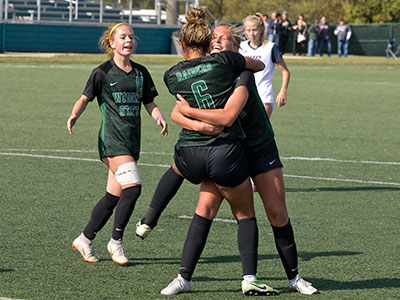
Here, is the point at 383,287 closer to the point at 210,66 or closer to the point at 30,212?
the point at 210,66

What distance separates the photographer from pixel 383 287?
651 centimetres

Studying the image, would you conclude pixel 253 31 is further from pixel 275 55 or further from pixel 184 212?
pixel 184 212

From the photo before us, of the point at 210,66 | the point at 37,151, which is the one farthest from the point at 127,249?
the point at 37,151

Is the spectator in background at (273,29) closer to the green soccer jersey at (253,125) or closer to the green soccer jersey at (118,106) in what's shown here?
the green soccer jersey at (118,106)

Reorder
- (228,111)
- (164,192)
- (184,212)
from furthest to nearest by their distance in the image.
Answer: (184,212) < (164,192) < (228,111)

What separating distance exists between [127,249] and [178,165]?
1.78m

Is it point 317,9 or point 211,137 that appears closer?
point 211,137

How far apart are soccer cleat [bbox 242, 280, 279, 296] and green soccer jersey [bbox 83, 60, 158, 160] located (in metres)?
1.66

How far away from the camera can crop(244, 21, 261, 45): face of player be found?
10.8 meters

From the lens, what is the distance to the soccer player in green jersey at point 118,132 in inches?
279

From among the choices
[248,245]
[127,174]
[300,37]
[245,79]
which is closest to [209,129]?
[245,79]

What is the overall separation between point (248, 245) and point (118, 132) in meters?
1.64

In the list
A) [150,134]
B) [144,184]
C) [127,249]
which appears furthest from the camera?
[150,134]

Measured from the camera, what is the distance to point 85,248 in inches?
280
